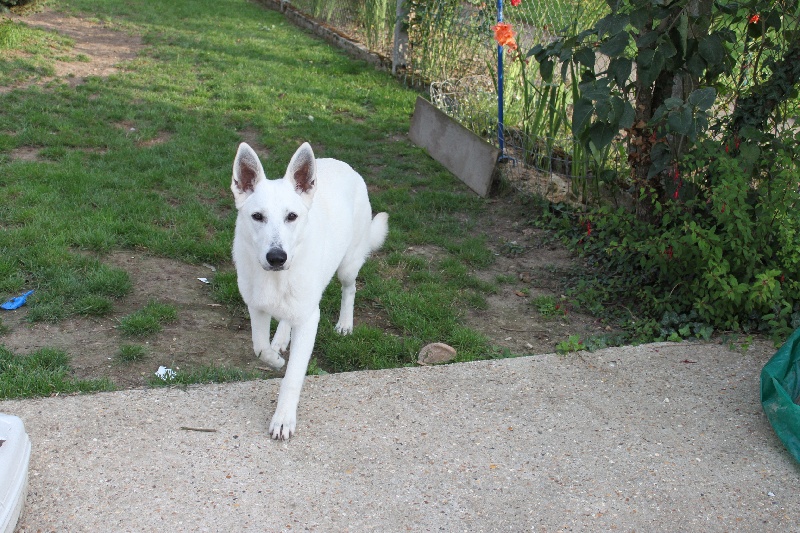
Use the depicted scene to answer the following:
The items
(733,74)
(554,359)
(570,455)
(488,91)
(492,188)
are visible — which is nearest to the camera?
(570,455)

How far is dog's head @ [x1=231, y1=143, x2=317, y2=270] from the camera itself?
3454 mm

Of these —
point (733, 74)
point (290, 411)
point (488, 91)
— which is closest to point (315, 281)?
point (290, 411)

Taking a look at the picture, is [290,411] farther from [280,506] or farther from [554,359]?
[554,359]

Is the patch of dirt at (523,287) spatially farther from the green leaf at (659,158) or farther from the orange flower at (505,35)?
the orange flower at (505,35)

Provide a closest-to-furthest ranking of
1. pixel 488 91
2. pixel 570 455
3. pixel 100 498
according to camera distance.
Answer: pixel 100 498, pixel 570 455, pixel 488 91

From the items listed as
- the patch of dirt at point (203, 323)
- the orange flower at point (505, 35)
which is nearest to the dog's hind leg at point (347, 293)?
the patch of dirt at point (203, 323)

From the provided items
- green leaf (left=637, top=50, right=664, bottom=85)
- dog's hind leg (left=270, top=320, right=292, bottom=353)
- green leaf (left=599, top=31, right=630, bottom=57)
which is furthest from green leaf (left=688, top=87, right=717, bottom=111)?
dog's hind leg (left=270, top=320, right=292, bottom=353)

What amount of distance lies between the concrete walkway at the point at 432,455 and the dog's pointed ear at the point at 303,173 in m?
1.03

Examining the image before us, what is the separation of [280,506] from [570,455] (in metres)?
1.36

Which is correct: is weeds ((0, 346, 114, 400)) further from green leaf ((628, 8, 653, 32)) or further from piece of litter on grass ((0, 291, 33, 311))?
green leaf ((628, 8, 653, 32))

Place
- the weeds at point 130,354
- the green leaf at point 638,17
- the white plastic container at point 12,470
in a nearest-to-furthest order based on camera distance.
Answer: the white plastic container at point 12,470 → the weeds at point 130,354 → the green leaf at point 638,17

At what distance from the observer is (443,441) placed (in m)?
3.49

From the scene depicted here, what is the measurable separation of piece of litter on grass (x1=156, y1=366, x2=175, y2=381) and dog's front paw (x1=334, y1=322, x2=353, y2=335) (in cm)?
110

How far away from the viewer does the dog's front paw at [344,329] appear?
473 cm
